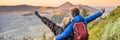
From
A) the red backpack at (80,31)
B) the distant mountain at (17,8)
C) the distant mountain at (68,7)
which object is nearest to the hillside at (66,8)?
the distant mountain at (68,7)

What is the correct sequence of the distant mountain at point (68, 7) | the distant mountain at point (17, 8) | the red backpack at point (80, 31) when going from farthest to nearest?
the distant mountain at point (17, 8), the distant mountain at point (68, 7), the red backpack at point (80, 31)

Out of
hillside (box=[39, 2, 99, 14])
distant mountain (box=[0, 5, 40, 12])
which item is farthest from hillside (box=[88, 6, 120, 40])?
distant mountain (box=[0, 5, 40, 12])

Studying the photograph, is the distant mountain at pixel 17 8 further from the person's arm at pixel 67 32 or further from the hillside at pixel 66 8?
the person's arm at pixel 67 32

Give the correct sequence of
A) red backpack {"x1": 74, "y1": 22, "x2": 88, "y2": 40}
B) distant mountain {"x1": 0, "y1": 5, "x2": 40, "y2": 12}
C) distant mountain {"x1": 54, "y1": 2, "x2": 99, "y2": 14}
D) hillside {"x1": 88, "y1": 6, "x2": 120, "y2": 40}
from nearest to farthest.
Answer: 1. red backpack {"x1": 74, "y1": 22, "x2": 88, "y2": 40}
2. hillside {"x1": 88, "y1": 6, "x2": 120, "y2": 40}
3. distant mountain {"x1": 54, "y1": 2, "x2": 99, "y2": 14}
4. distant mountain {"x1": 0, "y1": 5, "x2": 40, "y2": 12}

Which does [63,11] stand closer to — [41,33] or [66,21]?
[41,33]

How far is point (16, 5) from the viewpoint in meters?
7.43

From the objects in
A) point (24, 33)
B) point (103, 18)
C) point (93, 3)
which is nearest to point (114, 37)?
point (103, 18)

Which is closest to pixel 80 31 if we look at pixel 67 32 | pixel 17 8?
pixel 67 32

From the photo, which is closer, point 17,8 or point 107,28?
point 107,28

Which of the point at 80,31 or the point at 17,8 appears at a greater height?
the point at 80,31

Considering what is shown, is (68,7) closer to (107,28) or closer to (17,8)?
(17,8)

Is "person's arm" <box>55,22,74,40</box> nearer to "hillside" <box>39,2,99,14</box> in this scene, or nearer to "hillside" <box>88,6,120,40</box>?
"hillside" <box>88,6,120,40</box>

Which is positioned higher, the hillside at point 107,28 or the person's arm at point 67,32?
the person's arm at point 67,32

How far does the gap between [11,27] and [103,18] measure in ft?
5.82
